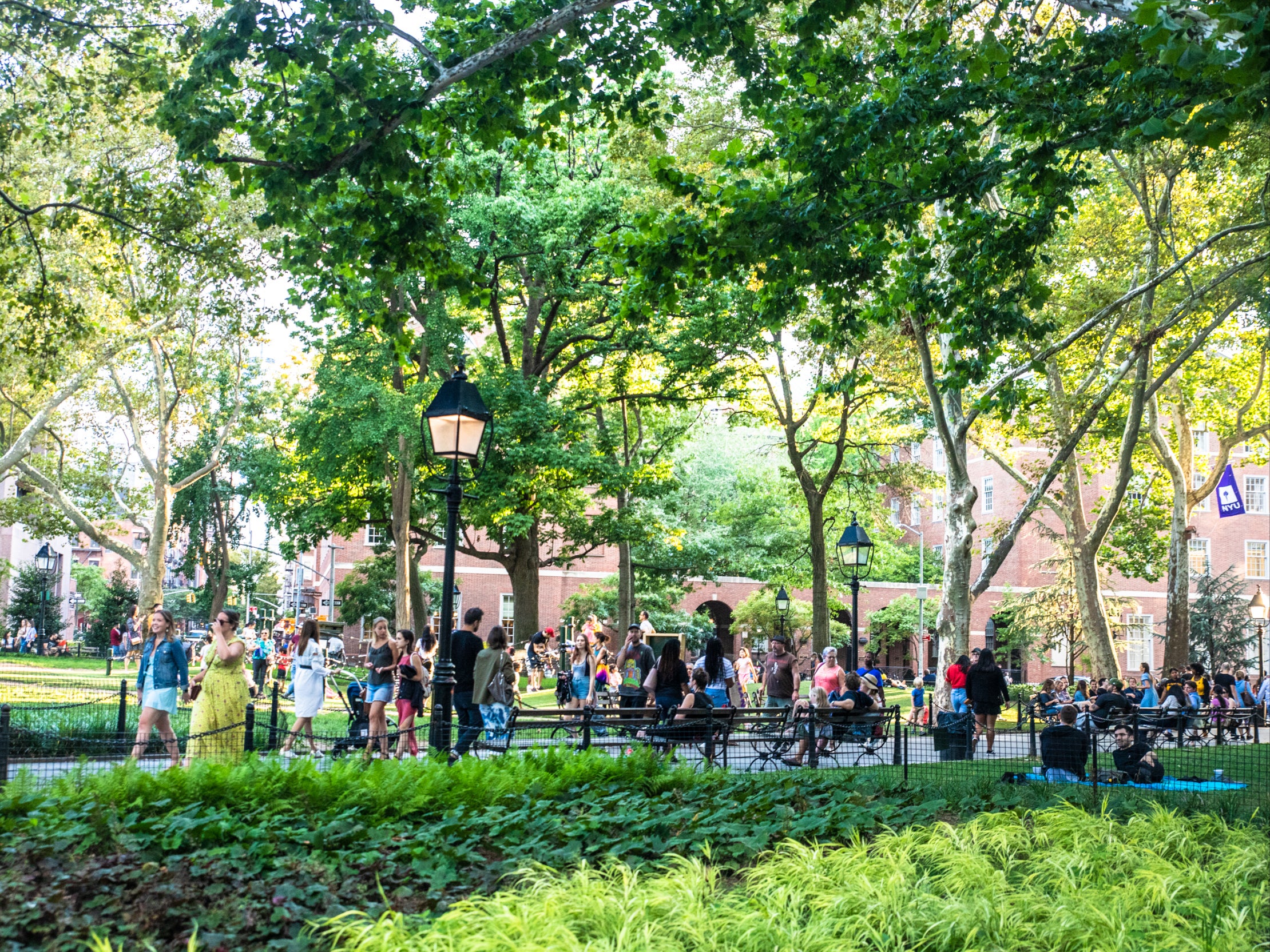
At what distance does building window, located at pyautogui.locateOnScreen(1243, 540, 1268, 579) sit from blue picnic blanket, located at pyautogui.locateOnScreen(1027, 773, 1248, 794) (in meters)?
47.9

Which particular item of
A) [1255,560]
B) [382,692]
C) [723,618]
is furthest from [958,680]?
[1255,560]

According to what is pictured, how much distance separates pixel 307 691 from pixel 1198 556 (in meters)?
51.0

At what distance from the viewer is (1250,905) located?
538cm

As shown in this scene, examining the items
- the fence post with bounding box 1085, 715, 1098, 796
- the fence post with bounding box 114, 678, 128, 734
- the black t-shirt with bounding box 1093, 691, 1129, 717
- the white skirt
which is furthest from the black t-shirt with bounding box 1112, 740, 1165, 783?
the fence post with bounding box 114, 678, 128, 734

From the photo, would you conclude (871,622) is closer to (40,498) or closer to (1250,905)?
(40,498)

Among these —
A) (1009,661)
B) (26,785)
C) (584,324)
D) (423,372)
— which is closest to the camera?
(26,785)

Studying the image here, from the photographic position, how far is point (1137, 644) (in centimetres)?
5378

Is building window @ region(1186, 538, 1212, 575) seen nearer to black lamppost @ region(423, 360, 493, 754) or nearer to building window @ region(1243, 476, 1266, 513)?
building window @ region(1243, 476, 1266, 513)

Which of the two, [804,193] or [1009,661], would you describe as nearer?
[804,193]

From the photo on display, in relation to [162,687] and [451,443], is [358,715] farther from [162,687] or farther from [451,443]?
[451,443]

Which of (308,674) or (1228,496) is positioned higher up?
(1228,496)

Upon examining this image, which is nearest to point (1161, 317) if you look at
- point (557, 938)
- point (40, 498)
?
point (557, 938)

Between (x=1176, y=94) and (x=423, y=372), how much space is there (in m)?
18.5

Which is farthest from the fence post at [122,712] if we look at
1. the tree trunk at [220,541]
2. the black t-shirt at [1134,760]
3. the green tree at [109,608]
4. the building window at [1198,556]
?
the building window at [1198,556]
